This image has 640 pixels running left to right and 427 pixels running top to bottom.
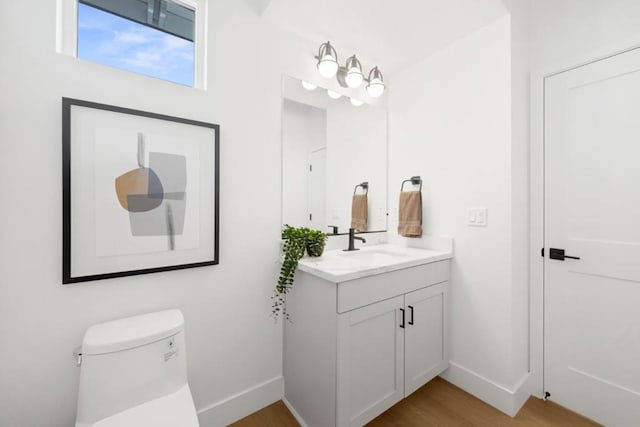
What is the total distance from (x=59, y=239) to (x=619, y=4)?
2.97 metres

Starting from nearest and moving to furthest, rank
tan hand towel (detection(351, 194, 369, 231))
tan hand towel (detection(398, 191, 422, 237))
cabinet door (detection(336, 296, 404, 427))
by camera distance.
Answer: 1. cabinet door (detection(336, 296, 404, 427))
2. tan hand towel (detection(398, 191, 422, 237))
3. tan hand towel (detection(351, 194, 369, 231))

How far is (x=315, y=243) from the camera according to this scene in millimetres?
1703

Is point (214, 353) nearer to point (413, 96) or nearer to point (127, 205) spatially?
point (127, 205)

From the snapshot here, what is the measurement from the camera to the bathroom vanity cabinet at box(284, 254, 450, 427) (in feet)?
4.50

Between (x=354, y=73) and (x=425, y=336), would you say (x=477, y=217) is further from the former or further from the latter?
(x=354, y=73)

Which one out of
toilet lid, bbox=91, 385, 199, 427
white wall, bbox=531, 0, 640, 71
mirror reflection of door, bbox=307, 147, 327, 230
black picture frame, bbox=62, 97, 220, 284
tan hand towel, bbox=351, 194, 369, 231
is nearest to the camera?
toilet lid, bbox=91, 385, 199, 427

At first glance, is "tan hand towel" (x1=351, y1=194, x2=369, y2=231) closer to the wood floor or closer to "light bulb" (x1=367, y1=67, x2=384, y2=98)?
"light bulb" (x1=367, y1=67, x2=384, y2=98)

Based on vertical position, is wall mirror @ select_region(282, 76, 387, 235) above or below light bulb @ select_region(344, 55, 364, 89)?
below

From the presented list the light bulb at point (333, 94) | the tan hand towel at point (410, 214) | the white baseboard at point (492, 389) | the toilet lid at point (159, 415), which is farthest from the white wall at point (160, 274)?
the white baseboard at point (492, 389)

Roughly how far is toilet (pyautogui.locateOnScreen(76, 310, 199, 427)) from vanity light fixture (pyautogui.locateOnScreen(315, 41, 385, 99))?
5.66 ft

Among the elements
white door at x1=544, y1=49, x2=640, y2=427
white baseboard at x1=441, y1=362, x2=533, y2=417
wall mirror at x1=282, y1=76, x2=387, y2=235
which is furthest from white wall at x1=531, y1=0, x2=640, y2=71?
white baseboard at x1=441, y1=362, x2=533, y2=417

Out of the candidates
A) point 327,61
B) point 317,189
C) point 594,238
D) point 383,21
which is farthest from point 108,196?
point 594,238

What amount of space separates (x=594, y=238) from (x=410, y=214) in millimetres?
1036

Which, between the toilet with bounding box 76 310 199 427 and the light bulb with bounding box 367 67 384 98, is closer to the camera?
the toilet with bounding box 76 310 199 427
